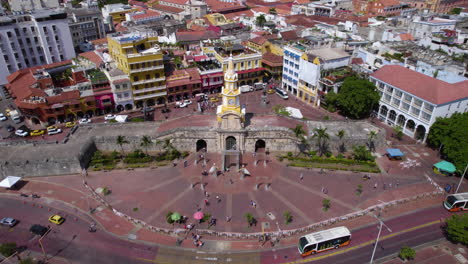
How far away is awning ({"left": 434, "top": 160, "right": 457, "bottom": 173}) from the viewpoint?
206 feet

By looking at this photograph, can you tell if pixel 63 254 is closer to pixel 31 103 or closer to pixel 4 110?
pixel 31 103

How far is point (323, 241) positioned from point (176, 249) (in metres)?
21.4

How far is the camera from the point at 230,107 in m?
69.4

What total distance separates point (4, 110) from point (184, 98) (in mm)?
48477

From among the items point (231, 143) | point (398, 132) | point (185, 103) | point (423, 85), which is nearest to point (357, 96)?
point (398, 132)

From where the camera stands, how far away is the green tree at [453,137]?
6256 centimetres

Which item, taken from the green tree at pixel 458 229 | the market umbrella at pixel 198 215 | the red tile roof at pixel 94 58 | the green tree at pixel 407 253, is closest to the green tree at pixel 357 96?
the green tree at pixel 458 229

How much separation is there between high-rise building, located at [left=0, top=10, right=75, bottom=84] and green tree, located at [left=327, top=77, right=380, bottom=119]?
85.4 meters

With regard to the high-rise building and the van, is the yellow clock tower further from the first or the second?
the high-rise building

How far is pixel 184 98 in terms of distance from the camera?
97.5m

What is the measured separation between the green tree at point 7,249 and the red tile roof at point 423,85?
79.2m

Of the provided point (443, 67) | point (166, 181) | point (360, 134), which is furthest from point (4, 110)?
point (443, 67)

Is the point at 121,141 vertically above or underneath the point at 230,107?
underneath

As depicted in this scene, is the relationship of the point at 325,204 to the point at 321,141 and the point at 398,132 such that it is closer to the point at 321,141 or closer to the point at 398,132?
the point at 321,141
